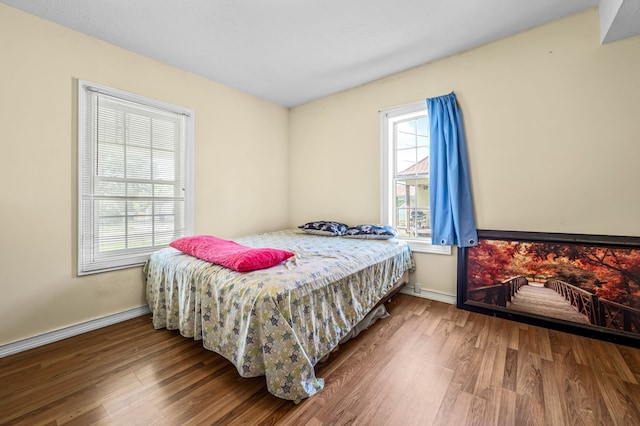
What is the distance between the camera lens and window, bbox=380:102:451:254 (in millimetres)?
2961

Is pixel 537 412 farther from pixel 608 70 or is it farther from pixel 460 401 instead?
pixel 608 70

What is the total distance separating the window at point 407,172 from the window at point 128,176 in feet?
7.56

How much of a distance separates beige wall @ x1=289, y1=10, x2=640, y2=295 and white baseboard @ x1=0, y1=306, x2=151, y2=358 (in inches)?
117

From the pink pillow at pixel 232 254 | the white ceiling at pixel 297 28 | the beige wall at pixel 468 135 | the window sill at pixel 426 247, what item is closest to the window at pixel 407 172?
the window sill at pixel 426 247

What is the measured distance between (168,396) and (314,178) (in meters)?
2.94

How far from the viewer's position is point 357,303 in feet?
6.40

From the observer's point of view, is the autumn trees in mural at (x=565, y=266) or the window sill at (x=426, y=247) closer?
the autumn trees in mural at (x=565, y=266)

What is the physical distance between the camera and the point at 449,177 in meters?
Result: 2.55

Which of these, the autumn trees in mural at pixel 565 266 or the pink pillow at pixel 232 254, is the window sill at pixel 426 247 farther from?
the pink pillow at pixel 232 254

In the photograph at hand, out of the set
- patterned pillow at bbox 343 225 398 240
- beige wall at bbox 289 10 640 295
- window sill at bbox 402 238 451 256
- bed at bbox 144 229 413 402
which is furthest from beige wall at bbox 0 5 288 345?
window sill at bbox 402 238 451 256

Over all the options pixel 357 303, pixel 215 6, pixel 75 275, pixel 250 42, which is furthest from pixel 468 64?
pixel 75 275

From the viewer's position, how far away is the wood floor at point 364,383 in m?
1.29

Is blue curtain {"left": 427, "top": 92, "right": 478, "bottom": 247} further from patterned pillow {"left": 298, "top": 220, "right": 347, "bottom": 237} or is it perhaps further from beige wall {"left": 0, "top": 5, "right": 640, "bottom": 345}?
patterned pillow {"left": 298, "top": 220, "right": 347, "bottom": 237}

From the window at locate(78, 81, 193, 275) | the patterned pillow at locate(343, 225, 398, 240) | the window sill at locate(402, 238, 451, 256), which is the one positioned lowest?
the window sill at locate(402, 238, 451, 256)
